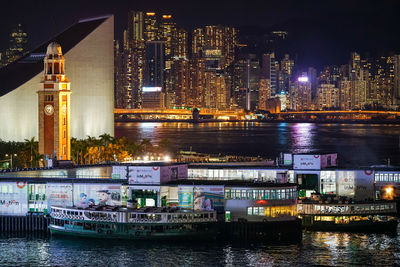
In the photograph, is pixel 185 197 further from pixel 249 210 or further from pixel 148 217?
pixel 249 210

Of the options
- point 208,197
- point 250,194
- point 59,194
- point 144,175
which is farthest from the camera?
point 59,194

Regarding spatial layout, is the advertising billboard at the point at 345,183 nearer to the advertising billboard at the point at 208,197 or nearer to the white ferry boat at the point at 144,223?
the advertising billboard at the point at 208,197

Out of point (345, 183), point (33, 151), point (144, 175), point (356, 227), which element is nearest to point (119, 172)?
point (144, 175)

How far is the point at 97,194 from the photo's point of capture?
59375 mm

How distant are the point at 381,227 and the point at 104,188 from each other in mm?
17409

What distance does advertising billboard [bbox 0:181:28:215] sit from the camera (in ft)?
196

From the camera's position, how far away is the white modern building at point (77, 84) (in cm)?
10606

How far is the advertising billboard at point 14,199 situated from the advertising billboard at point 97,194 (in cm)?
327

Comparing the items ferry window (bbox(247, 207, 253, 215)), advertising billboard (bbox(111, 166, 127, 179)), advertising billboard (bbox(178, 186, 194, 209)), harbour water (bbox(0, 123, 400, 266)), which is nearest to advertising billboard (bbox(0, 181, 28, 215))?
harbour water (bbox(0, 123, 400, 266))

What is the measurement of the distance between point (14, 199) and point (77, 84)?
168ft

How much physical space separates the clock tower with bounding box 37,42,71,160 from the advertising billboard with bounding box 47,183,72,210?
22650 mm

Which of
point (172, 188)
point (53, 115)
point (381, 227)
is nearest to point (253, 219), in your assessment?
point (172, 188)

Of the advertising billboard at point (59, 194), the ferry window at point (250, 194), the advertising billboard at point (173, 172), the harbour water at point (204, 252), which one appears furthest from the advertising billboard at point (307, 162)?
the advertising billboard at point (59, 194)

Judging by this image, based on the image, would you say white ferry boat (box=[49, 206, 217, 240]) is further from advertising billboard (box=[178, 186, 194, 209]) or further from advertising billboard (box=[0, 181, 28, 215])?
advertising billboard (box=[0, 181, 28, 215])
